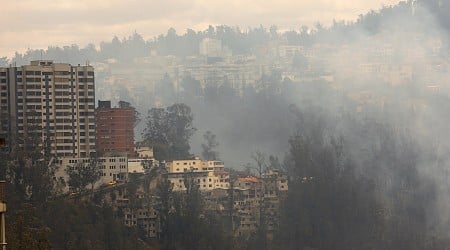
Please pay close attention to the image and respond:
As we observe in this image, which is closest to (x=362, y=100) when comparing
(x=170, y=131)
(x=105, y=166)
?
(x=170, y=131)

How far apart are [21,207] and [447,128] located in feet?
67.4

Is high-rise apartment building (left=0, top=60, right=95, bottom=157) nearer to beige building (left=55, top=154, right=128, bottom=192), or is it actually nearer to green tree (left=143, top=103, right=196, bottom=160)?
A: beige building (left=55, top=154, right=128, bottom=192)

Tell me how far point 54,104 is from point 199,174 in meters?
4.15

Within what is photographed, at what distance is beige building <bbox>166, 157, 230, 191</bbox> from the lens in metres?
40.6

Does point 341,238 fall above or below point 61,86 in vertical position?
below

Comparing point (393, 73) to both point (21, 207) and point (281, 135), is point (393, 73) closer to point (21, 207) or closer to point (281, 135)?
point (281, 135)

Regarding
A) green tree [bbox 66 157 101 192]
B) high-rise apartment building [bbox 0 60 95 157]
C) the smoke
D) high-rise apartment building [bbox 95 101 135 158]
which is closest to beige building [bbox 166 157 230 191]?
high-rise apartment building [bbox 95 101 135 158]

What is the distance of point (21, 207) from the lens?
32.4 metres

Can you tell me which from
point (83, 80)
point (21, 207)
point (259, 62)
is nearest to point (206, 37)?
point (259, 62)

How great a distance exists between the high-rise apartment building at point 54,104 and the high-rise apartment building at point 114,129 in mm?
472

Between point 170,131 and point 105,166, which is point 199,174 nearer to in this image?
point 105,166

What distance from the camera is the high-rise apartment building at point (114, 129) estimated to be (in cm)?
4141

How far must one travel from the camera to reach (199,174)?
41906 millimetres

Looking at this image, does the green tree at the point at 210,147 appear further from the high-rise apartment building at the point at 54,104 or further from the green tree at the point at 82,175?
the green tree at the point at 82,175
